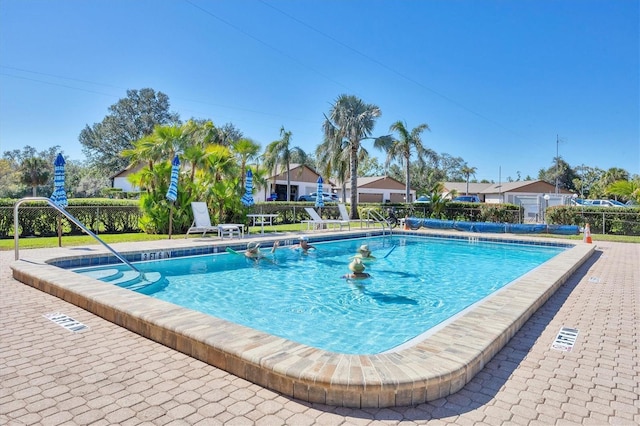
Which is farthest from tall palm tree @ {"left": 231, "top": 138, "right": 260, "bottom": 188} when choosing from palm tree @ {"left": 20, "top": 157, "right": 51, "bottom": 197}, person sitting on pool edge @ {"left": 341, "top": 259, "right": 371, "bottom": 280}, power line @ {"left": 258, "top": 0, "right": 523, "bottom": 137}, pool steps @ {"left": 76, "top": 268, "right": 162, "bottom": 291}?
palm tree @ {"left": 20, "top": 157, "right": 51, "bottom": 197}

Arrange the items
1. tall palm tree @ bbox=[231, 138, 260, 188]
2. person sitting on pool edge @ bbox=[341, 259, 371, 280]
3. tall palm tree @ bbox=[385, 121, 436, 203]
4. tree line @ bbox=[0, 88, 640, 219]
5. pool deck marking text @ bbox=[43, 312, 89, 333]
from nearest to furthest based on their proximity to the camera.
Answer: pool deck marking text @ bbox=[43, 312, 89, 333] → person sitting on pool edge @ bbox=[341, 259, 371, 280] → tree line @ bbox=[0, 88, 640, 219] → tall palm tree @ bbox=[231, 138, 260, 188] → tall palm tree @ bbox=[385, 121, 436, 203]

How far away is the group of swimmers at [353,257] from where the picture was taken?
8.05 meters

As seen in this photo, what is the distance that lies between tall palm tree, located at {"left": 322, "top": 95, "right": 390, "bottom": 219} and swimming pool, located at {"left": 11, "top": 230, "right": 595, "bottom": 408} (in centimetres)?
1915

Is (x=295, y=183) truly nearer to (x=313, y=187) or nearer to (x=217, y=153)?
(x=313, y=187)

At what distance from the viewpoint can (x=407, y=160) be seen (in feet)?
88.0

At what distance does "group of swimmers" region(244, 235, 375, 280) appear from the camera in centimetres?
805

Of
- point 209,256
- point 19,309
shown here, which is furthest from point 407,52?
point 19,309

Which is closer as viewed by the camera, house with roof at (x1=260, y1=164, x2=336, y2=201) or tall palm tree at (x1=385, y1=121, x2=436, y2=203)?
tall palm tree at (x1=385, y1=121, x2=436, y2=203)

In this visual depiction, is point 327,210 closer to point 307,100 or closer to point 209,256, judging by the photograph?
point 307,100

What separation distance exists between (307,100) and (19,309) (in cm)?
2969

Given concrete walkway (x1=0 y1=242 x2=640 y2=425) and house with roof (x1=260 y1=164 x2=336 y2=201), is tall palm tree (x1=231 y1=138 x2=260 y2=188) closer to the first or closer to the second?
concrete walkway (x1=0 y1=242 x2=640 y2=425)

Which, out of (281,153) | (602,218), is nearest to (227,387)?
(602,218)

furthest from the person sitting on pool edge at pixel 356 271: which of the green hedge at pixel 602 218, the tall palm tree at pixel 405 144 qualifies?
the tall palm tree at pixel 405 144

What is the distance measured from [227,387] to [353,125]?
22.2 metres
